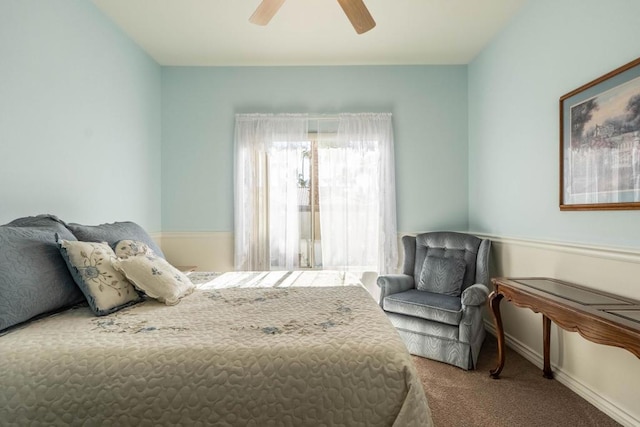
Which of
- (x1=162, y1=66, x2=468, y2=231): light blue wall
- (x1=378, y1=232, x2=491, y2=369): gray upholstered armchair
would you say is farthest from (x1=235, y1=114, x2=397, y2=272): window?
(x1=378, y1=232, x2=491, y2=369): gray upholstered armchair

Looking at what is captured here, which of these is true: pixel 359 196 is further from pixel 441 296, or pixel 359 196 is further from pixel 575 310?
pixel 575 310

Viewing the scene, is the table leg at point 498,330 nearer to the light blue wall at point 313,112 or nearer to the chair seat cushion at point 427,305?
the chair seat cushion at point 427,305

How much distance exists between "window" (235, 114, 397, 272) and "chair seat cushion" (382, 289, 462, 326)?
76 centimetres

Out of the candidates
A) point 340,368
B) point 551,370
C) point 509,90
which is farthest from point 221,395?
point 509,90

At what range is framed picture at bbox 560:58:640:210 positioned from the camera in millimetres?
1836

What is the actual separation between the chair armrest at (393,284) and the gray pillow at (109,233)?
6.19 feet

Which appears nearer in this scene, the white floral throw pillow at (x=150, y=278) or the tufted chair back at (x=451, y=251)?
the white floral throw pillow at (x=150, y=278)

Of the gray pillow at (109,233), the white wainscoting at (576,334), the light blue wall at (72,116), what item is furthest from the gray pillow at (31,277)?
the white wainscoting at (576,334)

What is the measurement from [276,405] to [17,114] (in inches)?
85.6

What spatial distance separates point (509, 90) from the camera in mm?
3025

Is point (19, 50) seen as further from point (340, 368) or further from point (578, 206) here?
point (578, 206)

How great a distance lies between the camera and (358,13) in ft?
6.94

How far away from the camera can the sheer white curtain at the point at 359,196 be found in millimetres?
3713

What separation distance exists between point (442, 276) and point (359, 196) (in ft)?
3.98
